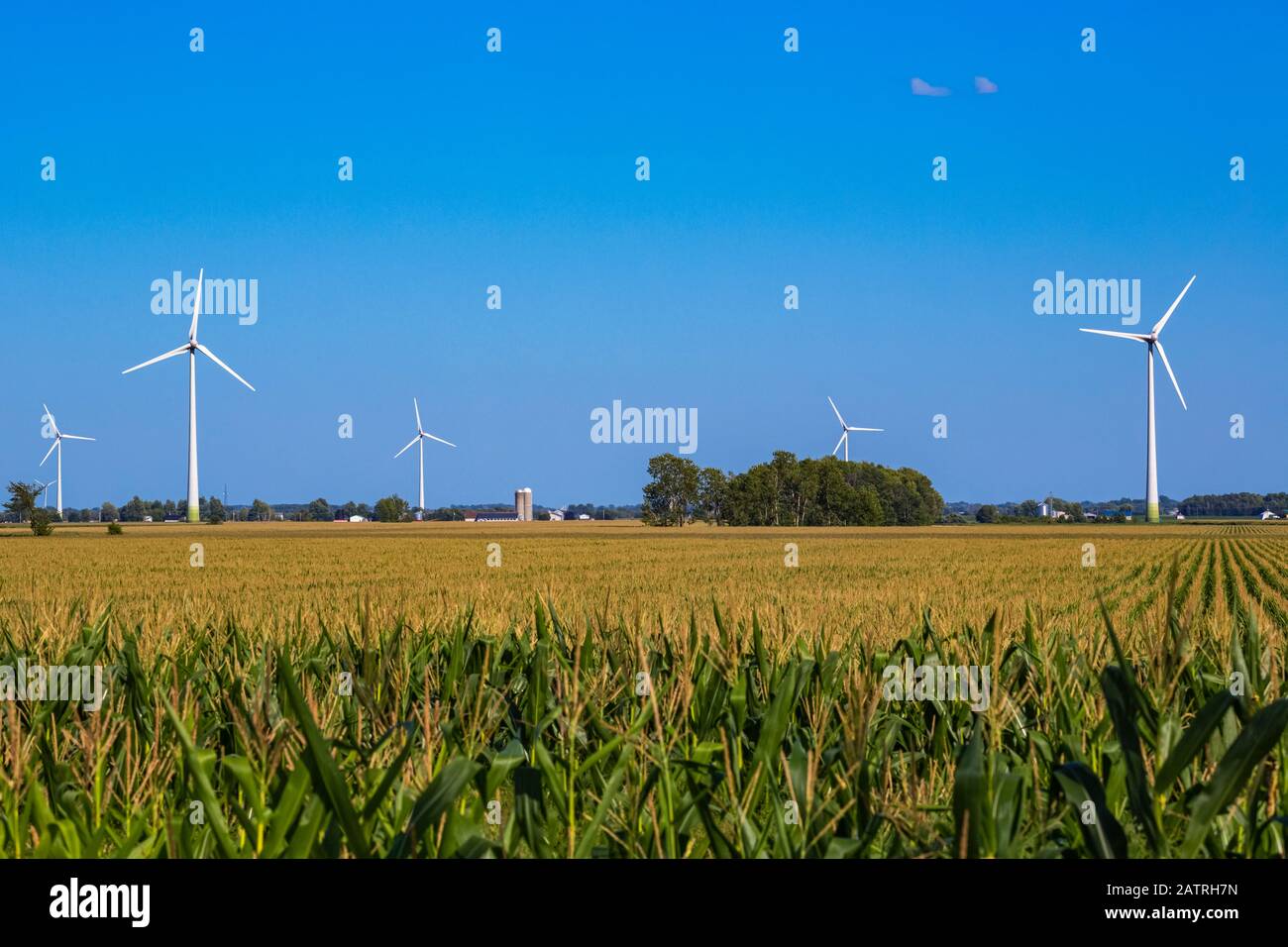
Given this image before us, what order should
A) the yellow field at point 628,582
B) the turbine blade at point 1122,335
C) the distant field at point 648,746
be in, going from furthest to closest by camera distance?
the turbine blade at point 1122,335
the yellow field at point 628,582
the distant field at point 648,746

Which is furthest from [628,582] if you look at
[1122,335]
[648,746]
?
[1122,335]

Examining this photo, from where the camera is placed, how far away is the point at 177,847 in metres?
4.80

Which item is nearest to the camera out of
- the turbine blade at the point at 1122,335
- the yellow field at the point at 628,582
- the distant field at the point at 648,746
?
the distant field at the point at 648,746

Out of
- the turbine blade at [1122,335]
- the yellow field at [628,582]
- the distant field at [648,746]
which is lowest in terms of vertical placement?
the yellow field at [628,582]

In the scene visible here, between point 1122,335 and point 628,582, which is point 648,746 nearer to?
point 628,582


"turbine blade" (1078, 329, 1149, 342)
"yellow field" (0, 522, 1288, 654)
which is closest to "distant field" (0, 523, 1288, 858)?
"yellow field" (0, 522, 1288, 654)

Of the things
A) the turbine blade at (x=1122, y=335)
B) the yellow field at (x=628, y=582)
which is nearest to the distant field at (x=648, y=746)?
the yellow field at (x=628, y=582)

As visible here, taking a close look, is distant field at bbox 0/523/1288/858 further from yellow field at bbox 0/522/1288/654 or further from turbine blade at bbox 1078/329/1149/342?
turbine blade at bbox 1078/329/1149/342

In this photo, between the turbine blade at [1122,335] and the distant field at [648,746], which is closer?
the distant field at [648,746]

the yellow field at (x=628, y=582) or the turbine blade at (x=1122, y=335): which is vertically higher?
the turbine blade at (x=1122, y=335)

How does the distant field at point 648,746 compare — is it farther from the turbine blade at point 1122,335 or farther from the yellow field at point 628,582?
the turbine blade at point 1122,335

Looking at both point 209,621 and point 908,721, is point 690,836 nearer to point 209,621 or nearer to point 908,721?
point 908,721

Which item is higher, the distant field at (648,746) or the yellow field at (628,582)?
the distant field at (648,746)
